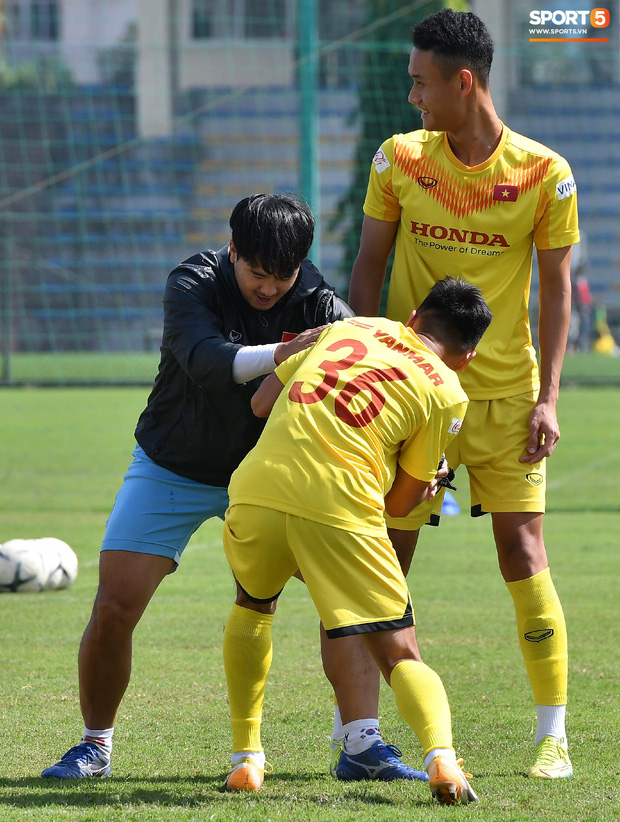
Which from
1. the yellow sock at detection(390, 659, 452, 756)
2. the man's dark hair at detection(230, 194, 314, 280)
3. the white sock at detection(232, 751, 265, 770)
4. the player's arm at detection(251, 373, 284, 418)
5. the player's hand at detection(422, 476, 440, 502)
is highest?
the man's dark hair at detection(230, 194, 314, 280)

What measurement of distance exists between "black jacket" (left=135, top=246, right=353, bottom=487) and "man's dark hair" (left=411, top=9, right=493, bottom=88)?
826 mm

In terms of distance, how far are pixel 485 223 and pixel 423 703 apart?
168 centimetres

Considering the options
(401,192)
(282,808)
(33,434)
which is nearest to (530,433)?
(401,192)

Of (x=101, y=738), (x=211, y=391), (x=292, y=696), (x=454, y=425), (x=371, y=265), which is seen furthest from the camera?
(x=292, y=696)

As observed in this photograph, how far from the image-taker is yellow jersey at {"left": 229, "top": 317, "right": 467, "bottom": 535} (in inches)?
128

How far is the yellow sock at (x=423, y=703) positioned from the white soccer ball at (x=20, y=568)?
430cm

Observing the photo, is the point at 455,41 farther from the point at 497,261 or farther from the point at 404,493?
the point at 404,493

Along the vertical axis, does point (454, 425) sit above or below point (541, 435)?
above

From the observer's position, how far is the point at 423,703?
125 inches

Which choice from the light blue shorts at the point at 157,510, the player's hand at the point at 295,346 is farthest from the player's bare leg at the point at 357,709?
the player's hand at the point at 295,346

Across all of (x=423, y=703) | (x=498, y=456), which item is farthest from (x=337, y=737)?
(x=498, y=456)

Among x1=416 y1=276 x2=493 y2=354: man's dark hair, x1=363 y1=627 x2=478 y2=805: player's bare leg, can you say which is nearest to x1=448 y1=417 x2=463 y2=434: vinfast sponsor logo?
x1=416 y1=276 x2=493 y2=354: man's dark hair

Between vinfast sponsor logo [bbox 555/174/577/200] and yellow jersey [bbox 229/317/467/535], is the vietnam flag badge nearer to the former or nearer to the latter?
vinfast sponsor logo [bbox 555/174/577/200]

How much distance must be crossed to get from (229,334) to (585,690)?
90.0 inches
